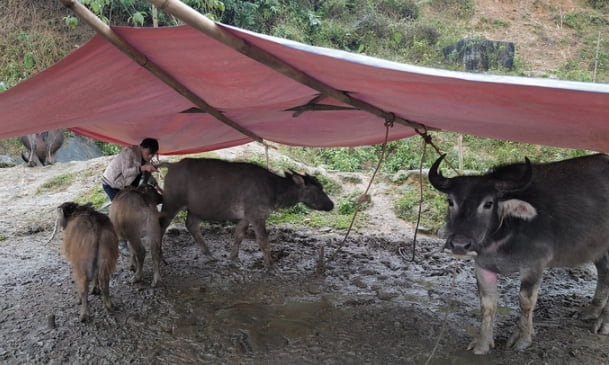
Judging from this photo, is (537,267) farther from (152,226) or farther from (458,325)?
(152,226)

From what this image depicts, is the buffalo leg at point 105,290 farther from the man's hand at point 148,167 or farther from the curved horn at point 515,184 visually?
the curved horn at point 515,184

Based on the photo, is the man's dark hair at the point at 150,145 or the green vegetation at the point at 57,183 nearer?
the man's dark hair at the point at 150,145

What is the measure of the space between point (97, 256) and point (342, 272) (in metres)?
2.85

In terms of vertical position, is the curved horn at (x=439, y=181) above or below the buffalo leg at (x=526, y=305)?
above

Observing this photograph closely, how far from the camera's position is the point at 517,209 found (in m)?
3.85

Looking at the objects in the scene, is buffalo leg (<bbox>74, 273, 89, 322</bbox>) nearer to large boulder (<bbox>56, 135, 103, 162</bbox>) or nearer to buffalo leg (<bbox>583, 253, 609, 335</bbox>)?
buffalo leg (<bbox>583, 253, 609, 335</bbox>)

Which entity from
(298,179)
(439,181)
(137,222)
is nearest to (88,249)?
(137,222)

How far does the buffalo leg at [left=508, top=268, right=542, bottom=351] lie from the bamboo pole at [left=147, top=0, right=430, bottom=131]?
194 centimetres

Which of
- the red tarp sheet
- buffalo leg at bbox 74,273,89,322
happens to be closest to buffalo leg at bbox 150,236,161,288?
buffalo leg at bbox 74,273,89,322

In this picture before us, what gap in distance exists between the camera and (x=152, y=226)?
543 cm

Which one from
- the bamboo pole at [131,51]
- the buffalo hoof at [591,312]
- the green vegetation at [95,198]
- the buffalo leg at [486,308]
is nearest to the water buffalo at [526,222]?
the buffalo leg at [486,308]

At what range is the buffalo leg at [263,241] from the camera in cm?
610

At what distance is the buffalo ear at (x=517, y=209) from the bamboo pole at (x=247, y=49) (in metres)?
1.42

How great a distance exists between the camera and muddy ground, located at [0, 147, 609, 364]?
13.4ft
